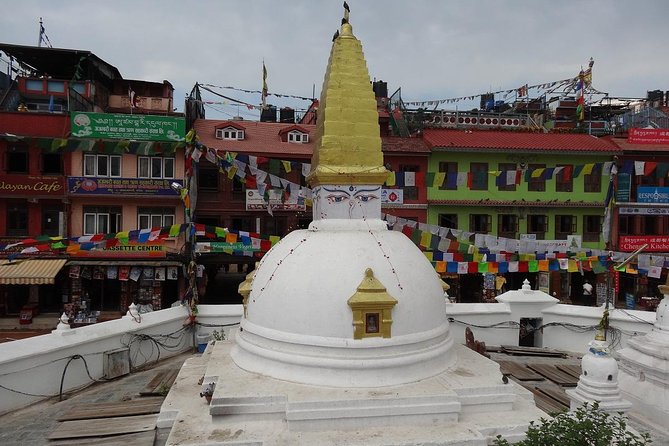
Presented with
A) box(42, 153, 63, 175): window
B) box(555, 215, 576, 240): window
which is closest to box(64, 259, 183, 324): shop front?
box(42, 153, 63, 175): window

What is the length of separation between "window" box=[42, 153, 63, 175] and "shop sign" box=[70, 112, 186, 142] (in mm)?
1946

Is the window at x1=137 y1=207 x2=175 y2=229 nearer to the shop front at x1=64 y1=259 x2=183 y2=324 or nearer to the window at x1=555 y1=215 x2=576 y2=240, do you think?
the shop front at x1=64 y1=259 x2=183 y2=324

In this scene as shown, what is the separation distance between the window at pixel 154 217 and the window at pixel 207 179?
7.05 feet

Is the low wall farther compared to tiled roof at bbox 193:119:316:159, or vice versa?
tiled roof at bbox 193:119:316:159

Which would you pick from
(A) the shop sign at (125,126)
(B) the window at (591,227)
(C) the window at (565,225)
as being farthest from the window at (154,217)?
(B) the window at (591,227)

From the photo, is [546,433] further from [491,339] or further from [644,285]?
[644,285]

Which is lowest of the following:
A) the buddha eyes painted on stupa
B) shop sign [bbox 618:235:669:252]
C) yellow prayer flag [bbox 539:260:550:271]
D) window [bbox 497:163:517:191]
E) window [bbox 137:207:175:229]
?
yellow prayer flag [bbox 539:260:550:271]

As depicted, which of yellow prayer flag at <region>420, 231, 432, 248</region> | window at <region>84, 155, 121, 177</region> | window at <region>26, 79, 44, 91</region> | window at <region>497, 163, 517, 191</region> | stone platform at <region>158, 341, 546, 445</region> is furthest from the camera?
window at <region>26, 79, 44, 91</region>

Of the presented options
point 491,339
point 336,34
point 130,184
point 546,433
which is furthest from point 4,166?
point 546,433

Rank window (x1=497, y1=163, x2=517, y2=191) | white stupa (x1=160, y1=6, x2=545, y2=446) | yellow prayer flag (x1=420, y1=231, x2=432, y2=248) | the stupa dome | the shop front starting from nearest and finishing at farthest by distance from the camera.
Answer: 1. white stupa (x1=160, y1=6, x2=545, y2=446)
2. the stupa dome
3. yellow prayer flag (x1=420, y1=231, x2=432, y2=248)
4. window (x1=497, y1=163, x2=517, y2=191)
5. the shop front

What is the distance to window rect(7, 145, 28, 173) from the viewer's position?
22.2m

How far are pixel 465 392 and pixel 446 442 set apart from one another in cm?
129

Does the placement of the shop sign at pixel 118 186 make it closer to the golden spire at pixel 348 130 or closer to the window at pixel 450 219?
the window at pixel 450 219

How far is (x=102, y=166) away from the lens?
22.8 metres
